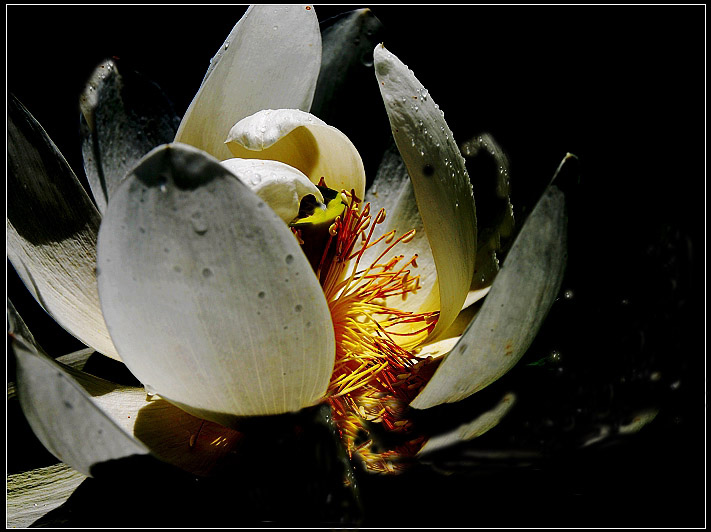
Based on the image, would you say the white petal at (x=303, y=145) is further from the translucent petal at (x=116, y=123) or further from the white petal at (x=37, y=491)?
the white petal at (x=37, y=491)

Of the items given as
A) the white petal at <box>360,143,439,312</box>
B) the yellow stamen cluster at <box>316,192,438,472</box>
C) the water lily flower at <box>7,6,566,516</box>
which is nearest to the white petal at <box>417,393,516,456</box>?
the water lily flower at <box>7,6,566,516</box>

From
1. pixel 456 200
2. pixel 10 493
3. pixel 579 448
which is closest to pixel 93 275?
pixel 10 493

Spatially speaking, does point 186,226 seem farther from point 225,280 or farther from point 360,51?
point 360,51

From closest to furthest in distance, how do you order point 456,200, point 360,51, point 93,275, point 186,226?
point 186,226
point 456,200
point 93,275
point 360,51

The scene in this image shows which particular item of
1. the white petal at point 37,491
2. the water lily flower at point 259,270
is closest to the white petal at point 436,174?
the water lily flower at point 259,270

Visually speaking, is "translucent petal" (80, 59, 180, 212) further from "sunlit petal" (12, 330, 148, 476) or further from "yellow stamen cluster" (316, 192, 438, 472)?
"sunlit petal" (12, 330, 148, 476)

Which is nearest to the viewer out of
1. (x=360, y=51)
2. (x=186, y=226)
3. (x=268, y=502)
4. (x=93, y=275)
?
(x=186, y=226)
